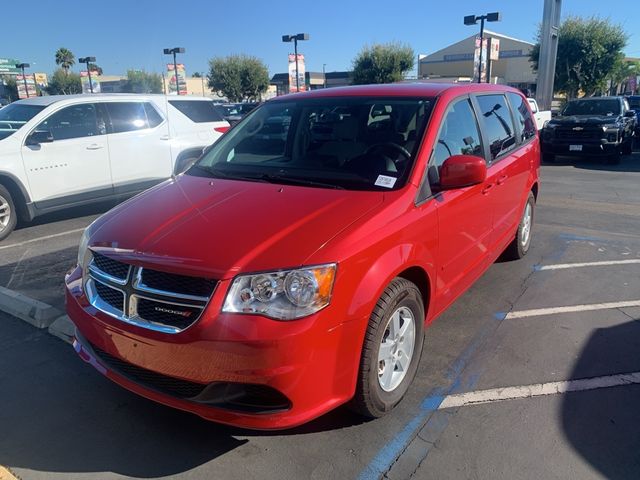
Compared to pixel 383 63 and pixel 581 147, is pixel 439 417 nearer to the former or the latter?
pixel 581 147

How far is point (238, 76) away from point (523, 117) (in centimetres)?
4842

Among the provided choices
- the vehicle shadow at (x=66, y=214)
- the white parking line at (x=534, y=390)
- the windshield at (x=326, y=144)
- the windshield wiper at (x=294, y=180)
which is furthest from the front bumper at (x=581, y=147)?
the windshield wiper at (x=294, y=180)

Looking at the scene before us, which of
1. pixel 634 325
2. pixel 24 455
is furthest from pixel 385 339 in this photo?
pixel 634 325

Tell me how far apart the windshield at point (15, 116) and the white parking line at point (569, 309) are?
22.1 feet

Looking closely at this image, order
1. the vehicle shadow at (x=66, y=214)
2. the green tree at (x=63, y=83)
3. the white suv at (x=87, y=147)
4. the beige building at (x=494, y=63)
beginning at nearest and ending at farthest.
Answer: the white suv at (x=87, y=147), the vehicle shadow at (x=66, y=214), the beige building at (x=494, y=63), the green tree at (x=63, y=83)

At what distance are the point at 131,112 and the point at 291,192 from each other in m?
6.35

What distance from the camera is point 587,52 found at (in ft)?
95.9

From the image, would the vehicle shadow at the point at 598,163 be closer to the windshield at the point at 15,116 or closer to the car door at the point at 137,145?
the car door at the point at 137,145

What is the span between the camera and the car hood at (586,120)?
45.3ft

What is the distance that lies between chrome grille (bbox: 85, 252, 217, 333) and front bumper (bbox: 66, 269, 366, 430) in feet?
0.17

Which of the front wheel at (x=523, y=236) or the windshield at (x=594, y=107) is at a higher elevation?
the windshield at (x=594, y=107)

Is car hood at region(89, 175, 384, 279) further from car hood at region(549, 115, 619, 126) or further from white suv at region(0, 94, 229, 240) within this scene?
car hood at region(549, 115, 619, 126)

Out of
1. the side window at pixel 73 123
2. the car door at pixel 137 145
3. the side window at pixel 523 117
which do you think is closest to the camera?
the side window at pixel 523 117

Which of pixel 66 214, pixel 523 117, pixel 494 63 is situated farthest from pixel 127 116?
pixel 494 63
